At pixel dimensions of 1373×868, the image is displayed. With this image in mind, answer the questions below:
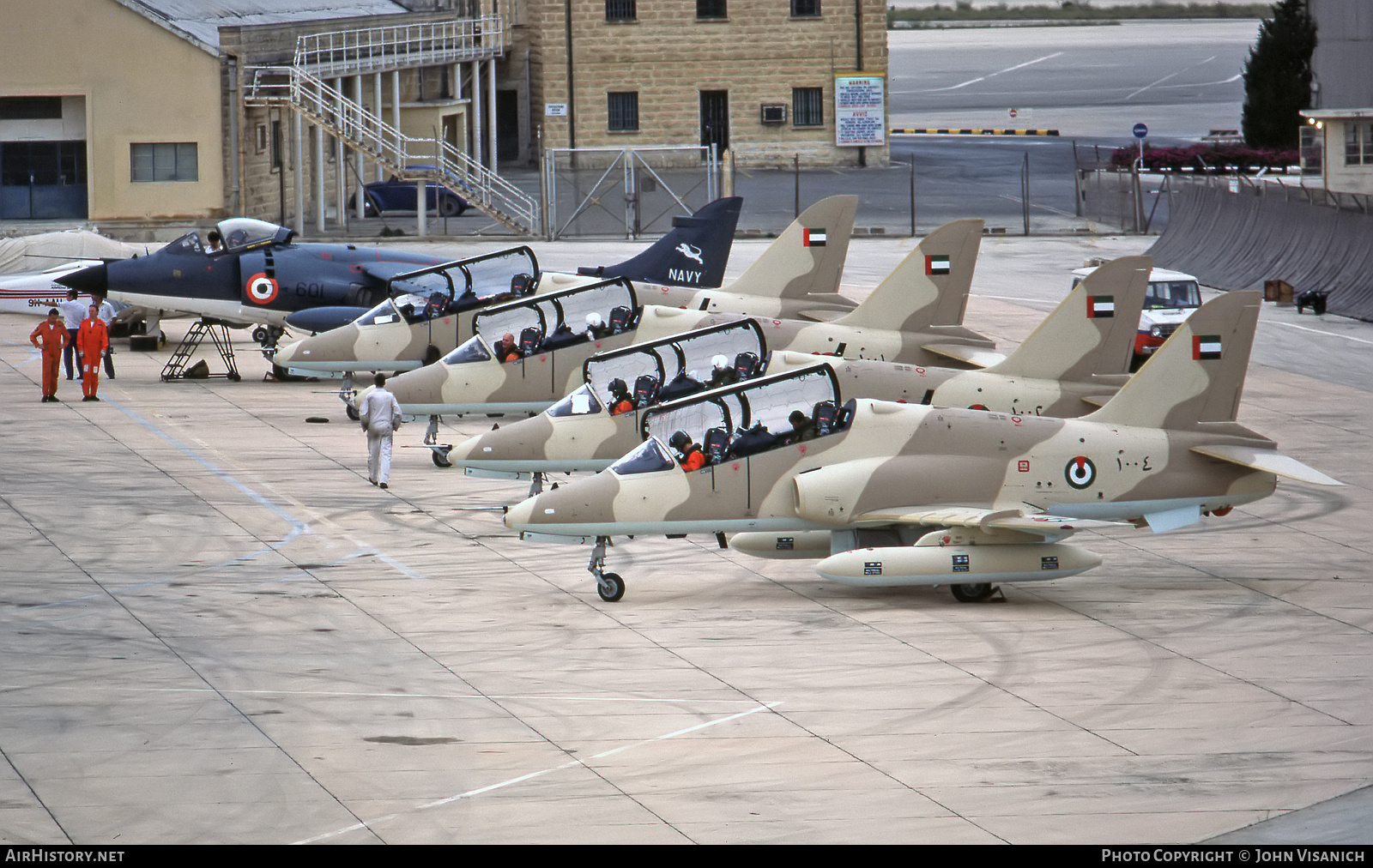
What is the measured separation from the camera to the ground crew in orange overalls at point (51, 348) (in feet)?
107

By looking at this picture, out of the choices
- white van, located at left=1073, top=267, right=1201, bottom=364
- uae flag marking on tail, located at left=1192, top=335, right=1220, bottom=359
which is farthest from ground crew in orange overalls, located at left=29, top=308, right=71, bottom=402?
uae flag marking on tail, located at left=1192, top=335, right=1220, bottom=359

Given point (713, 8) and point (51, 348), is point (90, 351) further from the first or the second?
point (713, 8)

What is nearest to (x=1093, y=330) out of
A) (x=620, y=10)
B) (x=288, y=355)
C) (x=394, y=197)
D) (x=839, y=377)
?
(x=839, y=377)

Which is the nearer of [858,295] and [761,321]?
[761,321]

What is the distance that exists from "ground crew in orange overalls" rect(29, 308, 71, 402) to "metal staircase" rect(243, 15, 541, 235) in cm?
2219

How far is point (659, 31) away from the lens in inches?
2926

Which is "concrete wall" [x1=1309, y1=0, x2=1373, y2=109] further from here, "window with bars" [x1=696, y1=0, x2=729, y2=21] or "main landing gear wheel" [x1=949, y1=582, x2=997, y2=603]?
"main landing gear wheel" [x1=949, y1=582, x2=997, y2=603]

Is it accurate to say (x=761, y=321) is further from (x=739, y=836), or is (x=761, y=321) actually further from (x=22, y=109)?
(x=22, y=109)

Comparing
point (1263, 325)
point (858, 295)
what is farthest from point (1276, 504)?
point (858, 295)

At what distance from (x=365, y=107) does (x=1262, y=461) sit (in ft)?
161

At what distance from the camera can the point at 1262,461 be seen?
20766mm

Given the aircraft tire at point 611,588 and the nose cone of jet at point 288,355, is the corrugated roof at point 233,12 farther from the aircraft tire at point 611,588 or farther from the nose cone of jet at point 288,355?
the aircraft tire at point 611,588

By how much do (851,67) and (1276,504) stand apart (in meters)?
51.8

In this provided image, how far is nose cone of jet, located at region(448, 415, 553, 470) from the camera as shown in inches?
923
